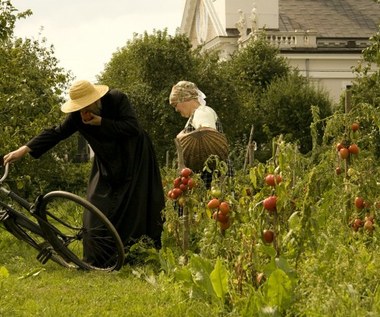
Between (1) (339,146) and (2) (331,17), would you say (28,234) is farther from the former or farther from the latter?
(2) (331,17)

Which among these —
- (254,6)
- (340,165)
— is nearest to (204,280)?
(340,165)

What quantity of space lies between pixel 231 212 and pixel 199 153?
2.34 m

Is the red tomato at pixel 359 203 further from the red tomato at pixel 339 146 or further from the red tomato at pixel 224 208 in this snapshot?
A: the red tomato at pixel 224 208

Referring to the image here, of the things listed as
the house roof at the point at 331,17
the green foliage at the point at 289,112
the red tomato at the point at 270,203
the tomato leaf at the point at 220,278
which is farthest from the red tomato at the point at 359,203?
the house roof at the point at 331,17

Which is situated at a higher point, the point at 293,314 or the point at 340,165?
the point at 293,314

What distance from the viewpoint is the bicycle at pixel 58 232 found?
8039mm

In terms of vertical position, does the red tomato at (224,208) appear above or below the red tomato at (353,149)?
above

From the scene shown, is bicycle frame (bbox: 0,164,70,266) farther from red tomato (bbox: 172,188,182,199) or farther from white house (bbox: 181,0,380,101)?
white house (bbox: 181,0,380,101)

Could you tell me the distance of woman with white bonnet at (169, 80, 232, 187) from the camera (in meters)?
8.60

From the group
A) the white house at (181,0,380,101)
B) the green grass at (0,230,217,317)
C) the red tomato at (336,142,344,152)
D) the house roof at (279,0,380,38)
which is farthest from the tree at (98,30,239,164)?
the green grass at (0,230,217,317)

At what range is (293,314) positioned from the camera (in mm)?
5336

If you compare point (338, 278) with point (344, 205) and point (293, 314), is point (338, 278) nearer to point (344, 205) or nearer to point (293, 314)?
point (293, 314)

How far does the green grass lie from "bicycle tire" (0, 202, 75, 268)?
0.09 metres

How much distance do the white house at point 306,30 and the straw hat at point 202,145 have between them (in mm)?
43462
